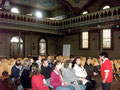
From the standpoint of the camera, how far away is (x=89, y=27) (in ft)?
52.7

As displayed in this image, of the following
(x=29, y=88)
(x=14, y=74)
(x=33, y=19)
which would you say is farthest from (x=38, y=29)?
(x=29, y=88)

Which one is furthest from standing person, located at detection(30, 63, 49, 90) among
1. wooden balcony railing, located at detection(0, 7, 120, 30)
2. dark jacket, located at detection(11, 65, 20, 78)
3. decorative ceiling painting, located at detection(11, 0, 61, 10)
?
decorative ceiling painting, located at detection(11, 0, 61, 10)

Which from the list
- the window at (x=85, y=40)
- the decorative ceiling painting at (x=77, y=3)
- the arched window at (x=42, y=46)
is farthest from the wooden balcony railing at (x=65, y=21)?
the arched window at (x=42, y=46)

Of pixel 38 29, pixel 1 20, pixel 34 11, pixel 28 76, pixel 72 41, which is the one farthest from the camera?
pixel 34 11

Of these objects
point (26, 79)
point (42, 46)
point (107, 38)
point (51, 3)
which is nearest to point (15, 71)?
point (26, 79)

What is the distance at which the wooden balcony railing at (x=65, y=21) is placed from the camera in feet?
47.5

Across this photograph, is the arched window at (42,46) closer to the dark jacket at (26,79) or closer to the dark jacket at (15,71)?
the dark jacket at (15,71)

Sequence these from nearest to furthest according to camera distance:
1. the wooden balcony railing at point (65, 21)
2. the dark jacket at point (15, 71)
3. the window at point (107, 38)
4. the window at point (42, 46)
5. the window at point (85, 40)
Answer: the dark jacket at point (15, 71), the wooden balcony railing at point (65, 21), the window at point (107, 38), the window at point (85, 40), the window at point (42, 46)

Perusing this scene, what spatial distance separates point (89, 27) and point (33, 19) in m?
6.67

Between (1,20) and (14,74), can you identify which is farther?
(1,20)

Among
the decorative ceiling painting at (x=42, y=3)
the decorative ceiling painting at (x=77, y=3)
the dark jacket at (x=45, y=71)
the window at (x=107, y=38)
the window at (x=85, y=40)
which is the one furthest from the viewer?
the decorative ceiling painting at (x=42, y=3)

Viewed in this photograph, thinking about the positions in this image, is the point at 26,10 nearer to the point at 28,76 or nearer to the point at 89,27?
the point at 89,27

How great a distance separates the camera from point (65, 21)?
18938mm

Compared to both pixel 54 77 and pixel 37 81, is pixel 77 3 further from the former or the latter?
pixel 37 81
